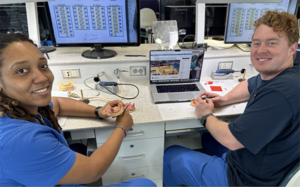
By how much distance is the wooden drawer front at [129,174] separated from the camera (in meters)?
1.33

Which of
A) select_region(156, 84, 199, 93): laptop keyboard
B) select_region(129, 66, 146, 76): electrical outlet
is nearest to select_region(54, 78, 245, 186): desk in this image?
select_region(156, 84, 199, 93): laptop keyboard

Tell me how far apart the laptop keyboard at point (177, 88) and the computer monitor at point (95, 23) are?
1.32ft

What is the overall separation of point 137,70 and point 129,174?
0.76 meters

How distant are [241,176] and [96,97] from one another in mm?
967

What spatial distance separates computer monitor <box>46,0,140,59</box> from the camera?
4.61ft

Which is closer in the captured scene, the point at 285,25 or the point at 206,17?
the point at 285,25

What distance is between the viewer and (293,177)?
0.83 metres

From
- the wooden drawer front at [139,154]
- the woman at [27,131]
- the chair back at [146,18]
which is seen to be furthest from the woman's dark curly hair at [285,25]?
the chair back at [146,18]

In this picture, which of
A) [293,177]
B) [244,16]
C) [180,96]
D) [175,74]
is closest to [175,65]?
[175,74]

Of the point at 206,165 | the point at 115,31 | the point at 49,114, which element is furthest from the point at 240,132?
the point at 115,31

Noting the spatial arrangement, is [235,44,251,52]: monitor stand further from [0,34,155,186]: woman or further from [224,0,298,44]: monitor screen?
[0,34,155,186]: woman

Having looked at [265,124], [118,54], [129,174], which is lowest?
[129,174]

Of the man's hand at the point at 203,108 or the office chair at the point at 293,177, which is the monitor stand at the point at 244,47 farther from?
the office chair at the point at 293,177

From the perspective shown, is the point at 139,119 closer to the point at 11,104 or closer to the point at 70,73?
the point at 11,104
